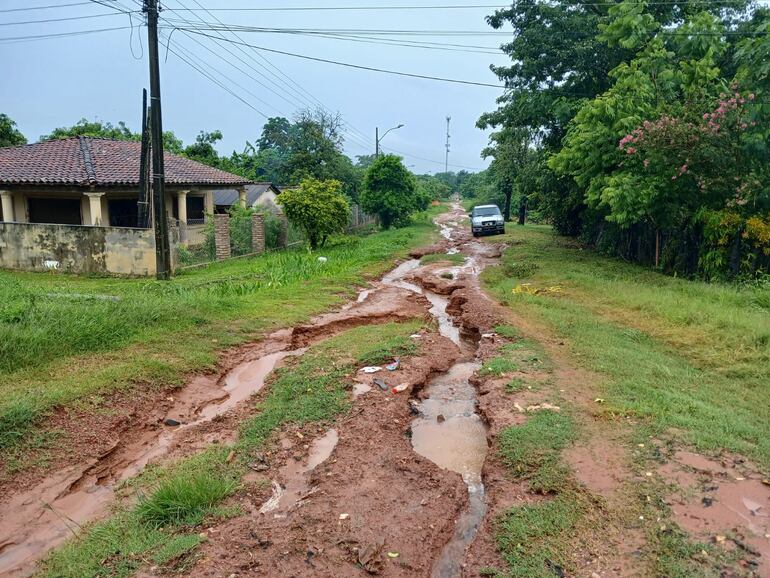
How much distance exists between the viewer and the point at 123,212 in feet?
71.3

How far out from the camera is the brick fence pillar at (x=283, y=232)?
21.5m

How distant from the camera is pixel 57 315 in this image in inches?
316

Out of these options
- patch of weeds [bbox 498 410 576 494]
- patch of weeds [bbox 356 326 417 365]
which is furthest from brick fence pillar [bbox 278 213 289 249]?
patch of weeds [bbox 498 410 576 494]

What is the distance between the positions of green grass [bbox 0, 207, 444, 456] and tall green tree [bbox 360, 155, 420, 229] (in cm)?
1594

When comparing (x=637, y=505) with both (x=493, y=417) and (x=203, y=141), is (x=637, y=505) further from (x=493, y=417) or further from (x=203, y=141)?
(x=203, y=141)

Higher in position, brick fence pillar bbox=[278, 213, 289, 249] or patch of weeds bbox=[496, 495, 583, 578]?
brick fence pillar bbox=[278, 213, 289, 249]

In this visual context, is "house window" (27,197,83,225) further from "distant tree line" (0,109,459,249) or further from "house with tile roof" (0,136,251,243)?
"distant tree line" (0,109,459,249)

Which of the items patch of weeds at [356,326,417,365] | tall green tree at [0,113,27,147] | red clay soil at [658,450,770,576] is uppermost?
tall green tree at [0,113,27,147]

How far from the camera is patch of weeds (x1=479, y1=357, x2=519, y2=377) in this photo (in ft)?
23.5

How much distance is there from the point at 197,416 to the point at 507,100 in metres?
16.2

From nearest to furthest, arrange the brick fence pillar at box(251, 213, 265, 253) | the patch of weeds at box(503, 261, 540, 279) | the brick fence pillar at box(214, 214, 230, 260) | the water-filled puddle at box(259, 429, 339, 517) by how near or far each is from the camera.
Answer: the water-filled puddle at box(259, 429, 339, 517) < the patch of weeds at box(503, 261, 540, 279) < the brick fence pillar at box(214, 214, 230, 260) < the brick fence pillar at box(251, 213, 265, 253)

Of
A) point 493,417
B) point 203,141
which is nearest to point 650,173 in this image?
point 493,417

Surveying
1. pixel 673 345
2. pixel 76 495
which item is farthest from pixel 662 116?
pixel 76 495

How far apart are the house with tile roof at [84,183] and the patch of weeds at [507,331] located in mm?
14991
